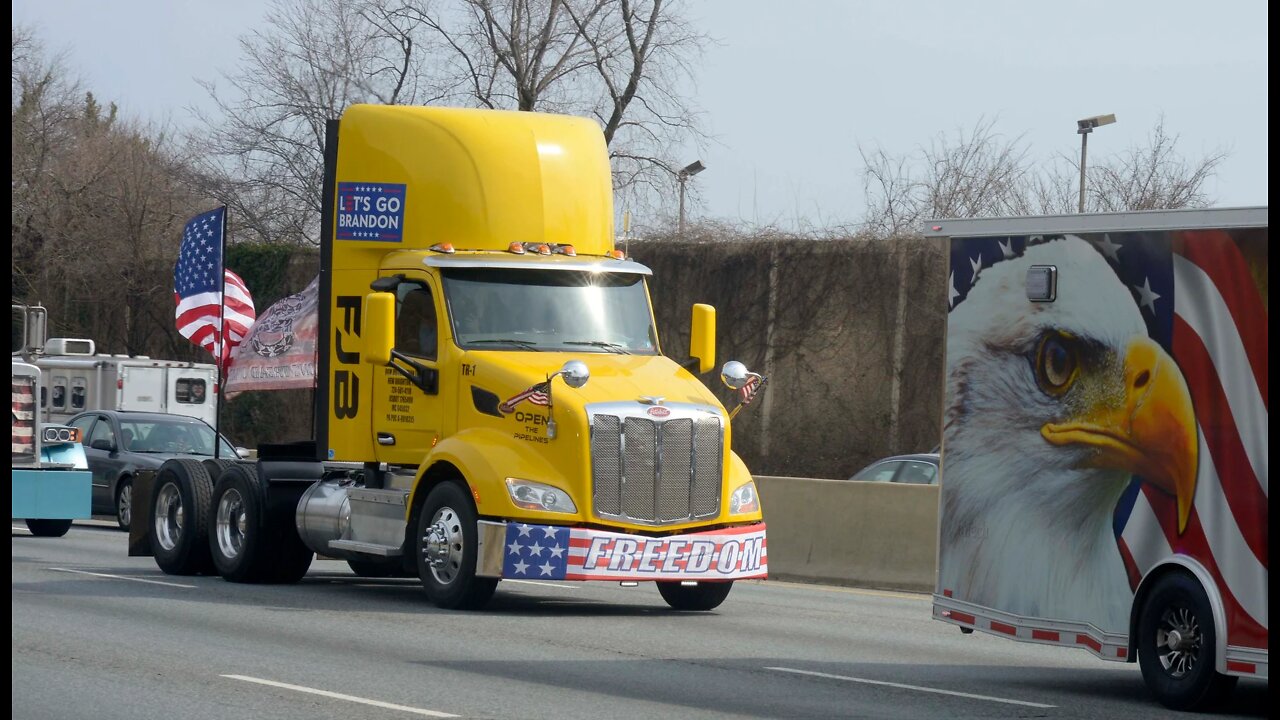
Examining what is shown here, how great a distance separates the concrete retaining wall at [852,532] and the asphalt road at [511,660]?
187 centimetres

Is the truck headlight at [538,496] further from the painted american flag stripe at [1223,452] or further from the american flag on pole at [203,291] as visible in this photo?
the american flag on pole at [203,291]

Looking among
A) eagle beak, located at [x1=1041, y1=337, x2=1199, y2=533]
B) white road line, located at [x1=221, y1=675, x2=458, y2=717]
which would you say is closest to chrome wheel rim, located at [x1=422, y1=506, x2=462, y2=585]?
white road line, located at [x1=221, y1=675, x2=458, y2=717]

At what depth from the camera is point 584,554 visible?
47.0ft

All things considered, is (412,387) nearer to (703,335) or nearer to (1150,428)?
(703,335)

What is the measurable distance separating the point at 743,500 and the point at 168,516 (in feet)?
22.0

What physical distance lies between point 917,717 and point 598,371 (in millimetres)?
5812

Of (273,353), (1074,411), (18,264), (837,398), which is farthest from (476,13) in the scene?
(1074,411)

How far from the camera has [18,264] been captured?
5031cm

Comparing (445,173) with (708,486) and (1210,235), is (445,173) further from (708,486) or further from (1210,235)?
(1210,235)

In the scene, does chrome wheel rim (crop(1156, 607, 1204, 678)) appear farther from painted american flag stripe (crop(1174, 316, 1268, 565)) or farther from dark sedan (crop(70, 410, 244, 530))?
dark sedan (crop(70, 410, 244, 530))

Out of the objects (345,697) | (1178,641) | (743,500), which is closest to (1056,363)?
(1178,641)

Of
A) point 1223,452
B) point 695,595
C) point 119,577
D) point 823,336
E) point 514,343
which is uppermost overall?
point 823,336

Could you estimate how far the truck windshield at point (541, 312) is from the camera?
15.6m

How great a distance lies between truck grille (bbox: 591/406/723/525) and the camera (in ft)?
47.8
